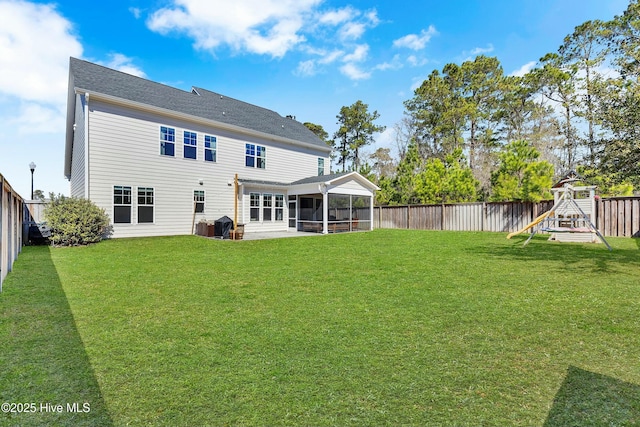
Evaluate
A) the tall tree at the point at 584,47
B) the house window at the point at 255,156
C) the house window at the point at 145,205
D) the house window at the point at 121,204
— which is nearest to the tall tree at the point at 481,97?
the tall tree at the point at 584,47

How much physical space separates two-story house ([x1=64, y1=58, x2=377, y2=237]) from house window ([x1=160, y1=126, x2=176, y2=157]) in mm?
43

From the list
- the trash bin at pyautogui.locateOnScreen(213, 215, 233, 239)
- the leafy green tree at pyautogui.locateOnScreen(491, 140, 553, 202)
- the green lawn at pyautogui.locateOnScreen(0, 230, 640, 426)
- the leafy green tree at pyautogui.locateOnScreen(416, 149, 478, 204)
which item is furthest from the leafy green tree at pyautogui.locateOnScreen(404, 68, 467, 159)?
the green lawn at pyautogui.locateOnScreen(0, 230, 640, 426)

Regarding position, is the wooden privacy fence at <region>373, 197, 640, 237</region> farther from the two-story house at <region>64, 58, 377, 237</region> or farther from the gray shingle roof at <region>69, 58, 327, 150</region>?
the gray shingle roof at <region>69, 58, 327, 150</region>

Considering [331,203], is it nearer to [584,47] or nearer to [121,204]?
[121,204]

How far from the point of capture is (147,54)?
15.9 metres

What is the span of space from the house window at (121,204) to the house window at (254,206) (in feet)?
18.4

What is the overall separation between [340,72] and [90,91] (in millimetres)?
13049

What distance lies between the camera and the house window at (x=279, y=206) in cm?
1759

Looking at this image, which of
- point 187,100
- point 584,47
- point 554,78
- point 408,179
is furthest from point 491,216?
point 187,100

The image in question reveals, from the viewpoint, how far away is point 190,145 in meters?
14.7

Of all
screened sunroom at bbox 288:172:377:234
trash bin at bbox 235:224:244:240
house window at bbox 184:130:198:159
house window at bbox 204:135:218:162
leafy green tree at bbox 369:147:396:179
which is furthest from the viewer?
leafy green tree at bbox 369:147:396:179

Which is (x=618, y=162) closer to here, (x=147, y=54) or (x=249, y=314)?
(x=249, y=314)

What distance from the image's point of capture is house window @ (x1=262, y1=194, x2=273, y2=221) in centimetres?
1692

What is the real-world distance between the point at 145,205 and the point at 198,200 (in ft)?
7.64
